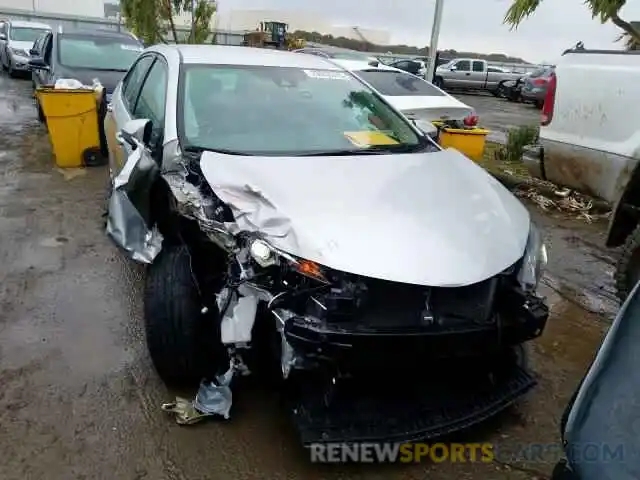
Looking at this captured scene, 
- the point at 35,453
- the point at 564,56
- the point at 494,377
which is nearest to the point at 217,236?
the point at 35,453

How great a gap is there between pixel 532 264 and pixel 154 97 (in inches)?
106

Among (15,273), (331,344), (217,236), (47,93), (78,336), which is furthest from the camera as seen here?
(47,93)

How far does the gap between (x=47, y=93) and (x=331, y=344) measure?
5656mm

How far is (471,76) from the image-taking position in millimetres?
24891

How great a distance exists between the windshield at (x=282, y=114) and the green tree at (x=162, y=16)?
9.63m

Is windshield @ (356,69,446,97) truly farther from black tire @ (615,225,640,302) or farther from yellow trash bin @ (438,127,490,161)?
black tire @ (615,225,640,302)

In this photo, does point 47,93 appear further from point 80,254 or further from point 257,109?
point 257,109

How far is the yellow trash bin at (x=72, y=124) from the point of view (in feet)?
21.8

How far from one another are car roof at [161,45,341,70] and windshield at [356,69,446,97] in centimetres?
382

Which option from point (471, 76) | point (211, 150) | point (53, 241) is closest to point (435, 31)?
point (53, 241)

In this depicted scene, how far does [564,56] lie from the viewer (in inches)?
184

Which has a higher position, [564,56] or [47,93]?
[564,56]

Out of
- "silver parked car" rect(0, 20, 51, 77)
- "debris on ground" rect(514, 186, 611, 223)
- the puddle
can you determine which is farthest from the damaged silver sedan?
"silver parked car" rect(0, 20, 51, 77)

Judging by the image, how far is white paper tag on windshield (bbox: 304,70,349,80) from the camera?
4059 mm
